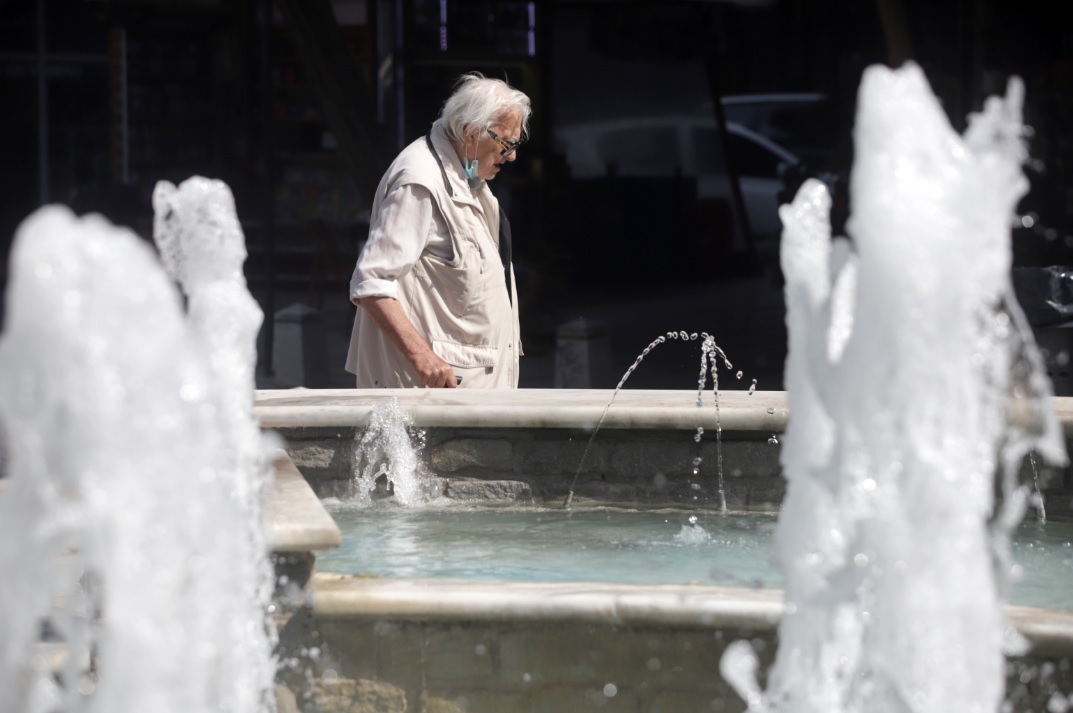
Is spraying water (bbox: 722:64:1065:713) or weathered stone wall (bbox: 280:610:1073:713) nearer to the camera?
spraying water (bbox: 722:64:1065:713)

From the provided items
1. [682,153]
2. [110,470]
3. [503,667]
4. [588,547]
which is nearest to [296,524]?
[503,667]

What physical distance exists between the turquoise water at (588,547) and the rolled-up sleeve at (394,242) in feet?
1.97

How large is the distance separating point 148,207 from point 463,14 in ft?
8.16

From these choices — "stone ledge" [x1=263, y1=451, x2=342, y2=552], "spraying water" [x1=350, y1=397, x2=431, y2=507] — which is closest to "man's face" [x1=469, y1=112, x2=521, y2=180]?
"spraying water" [x1=350, y1=397, x2=431, y2=507]

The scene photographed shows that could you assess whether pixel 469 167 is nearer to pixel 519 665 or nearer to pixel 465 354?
pixel 465 354

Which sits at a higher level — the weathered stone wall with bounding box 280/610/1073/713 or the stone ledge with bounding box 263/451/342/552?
the stone ledge with bounding box 263/451/342/552

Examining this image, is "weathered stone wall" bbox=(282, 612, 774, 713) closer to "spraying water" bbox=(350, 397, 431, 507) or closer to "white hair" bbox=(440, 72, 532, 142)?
"spraying water" bbox=(350, 397, 431, 507)

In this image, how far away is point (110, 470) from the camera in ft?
7.63

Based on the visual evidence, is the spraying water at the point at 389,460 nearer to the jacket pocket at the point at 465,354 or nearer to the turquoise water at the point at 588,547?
the turquoise water at the point at 588,547

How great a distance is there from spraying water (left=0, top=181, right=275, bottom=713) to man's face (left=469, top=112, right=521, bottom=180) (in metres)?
2.01

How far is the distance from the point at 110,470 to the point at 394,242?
2.20m

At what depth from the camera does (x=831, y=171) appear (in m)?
9.55

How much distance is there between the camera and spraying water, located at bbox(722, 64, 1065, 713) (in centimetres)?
261

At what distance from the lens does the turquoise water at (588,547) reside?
3754 millimetres
